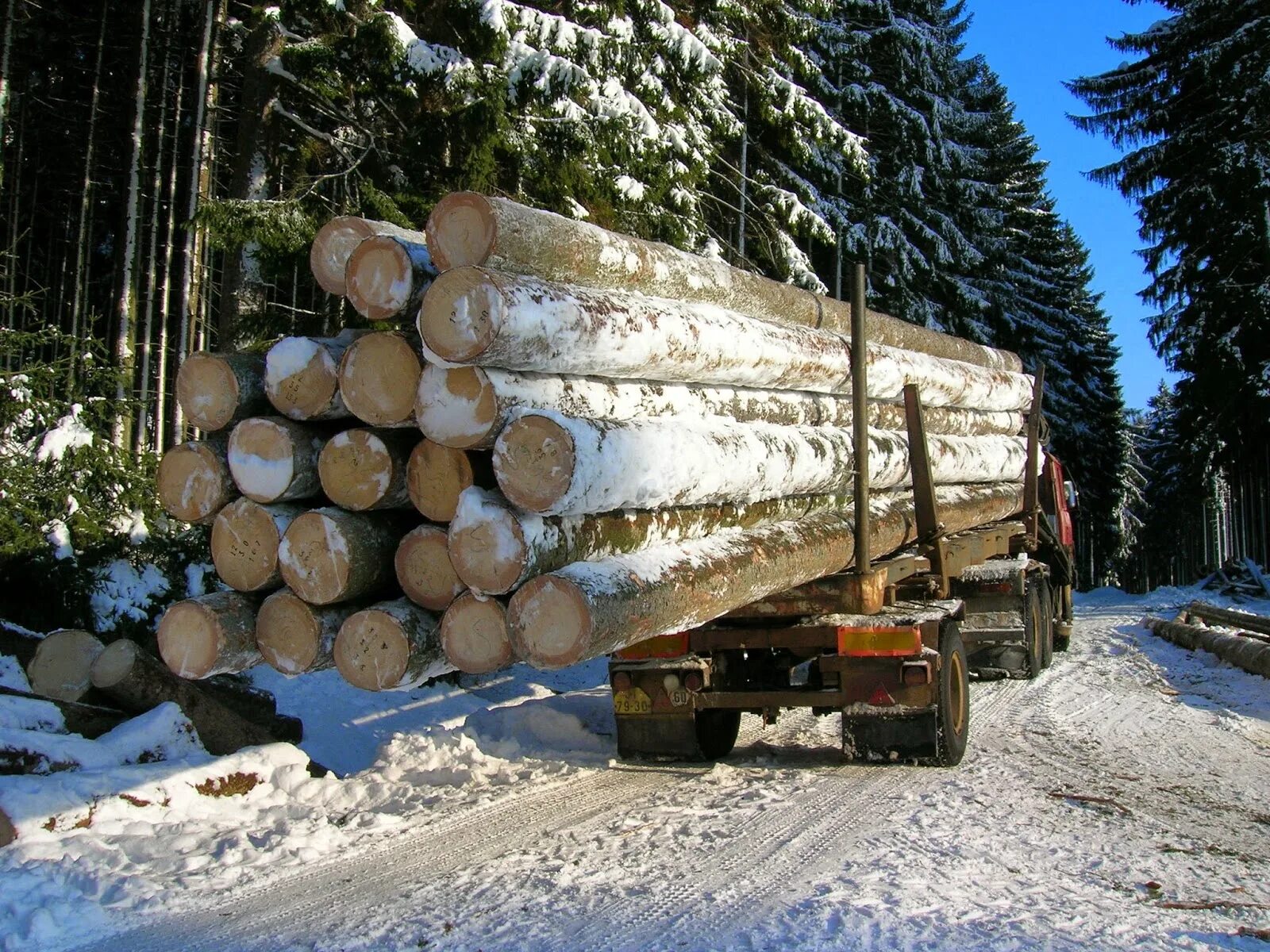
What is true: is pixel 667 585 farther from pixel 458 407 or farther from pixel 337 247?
pixel 337 247

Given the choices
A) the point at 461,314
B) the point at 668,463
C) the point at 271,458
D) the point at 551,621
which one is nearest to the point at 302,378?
the point at 271,458

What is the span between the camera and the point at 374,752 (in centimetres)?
846

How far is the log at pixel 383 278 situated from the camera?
4.68 metres

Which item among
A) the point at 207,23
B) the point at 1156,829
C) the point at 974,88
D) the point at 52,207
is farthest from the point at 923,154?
the point at 1156,829

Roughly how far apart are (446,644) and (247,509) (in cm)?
114

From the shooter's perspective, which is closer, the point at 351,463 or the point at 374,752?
the point at 351,463

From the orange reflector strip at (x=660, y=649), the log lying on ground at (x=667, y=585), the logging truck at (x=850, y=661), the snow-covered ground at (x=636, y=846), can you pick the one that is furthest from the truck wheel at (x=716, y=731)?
the log lying on ground at (x=667, y=585)

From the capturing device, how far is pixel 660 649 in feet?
24.3

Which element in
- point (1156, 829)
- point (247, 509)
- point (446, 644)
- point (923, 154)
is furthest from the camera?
point (923, 154)

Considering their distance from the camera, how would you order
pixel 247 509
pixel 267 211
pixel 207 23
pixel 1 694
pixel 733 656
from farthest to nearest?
pixel 207 23 < pixel 267 211 < pixel 733 656 < pixel 1 694 < pixel 247 509

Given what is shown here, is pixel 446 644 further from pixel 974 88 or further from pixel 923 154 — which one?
pixel 974 88

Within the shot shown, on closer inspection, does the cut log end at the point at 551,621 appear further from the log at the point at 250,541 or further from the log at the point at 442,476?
the log at the point at 250,541

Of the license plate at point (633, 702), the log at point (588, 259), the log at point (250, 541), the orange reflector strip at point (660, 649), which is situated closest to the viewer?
the log at point (588, 259)

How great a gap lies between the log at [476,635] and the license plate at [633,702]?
10.4 ft
